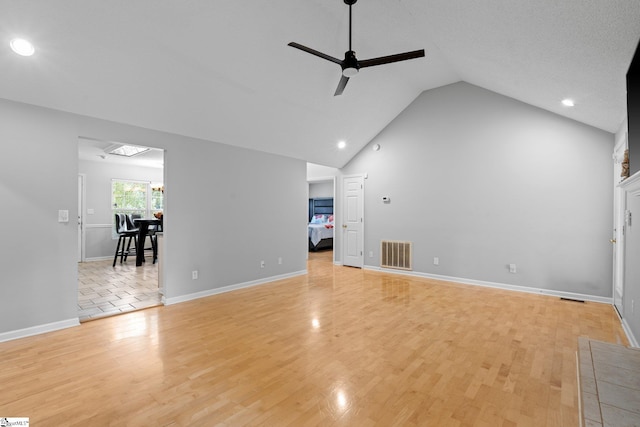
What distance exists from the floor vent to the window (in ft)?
19.5

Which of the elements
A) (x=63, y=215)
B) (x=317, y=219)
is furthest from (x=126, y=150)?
(x=317, y=219)

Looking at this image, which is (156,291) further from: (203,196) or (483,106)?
(483,106)

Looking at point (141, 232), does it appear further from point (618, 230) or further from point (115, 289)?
point (618, 230)

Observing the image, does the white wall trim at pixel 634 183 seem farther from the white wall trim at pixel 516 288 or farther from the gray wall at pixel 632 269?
the white wall trim at pixel 516 288

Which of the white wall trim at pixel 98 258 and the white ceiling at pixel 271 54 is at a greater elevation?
the white ceiling at pixel 271 54

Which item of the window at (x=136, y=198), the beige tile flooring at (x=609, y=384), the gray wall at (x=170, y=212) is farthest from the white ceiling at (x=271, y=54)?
the window at (x=136, y=198)

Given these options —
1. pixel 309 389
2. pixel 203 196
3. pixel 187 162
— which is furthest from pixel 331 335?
pixel 187 162

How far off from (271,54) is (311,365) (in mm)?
3326

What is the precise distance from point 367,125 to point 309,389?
501cm

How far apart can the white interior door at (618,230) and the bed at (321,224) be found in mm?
6507

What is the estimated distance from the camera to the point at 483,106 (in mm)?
5137

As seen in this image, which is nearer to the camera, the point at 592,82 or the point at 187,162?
the point at 592,82

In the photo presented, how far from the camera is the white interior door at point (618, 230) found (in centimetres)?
369

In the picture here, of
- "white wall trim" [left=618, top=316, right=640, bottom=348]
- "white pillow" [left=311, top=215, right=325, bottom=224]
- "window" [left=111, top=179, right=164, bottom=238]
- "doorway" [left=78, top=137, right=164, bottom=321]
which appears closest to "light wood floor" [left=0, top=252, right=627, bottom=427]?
"white wall trim" [left=618, top=316, right=640, bottom=348]
